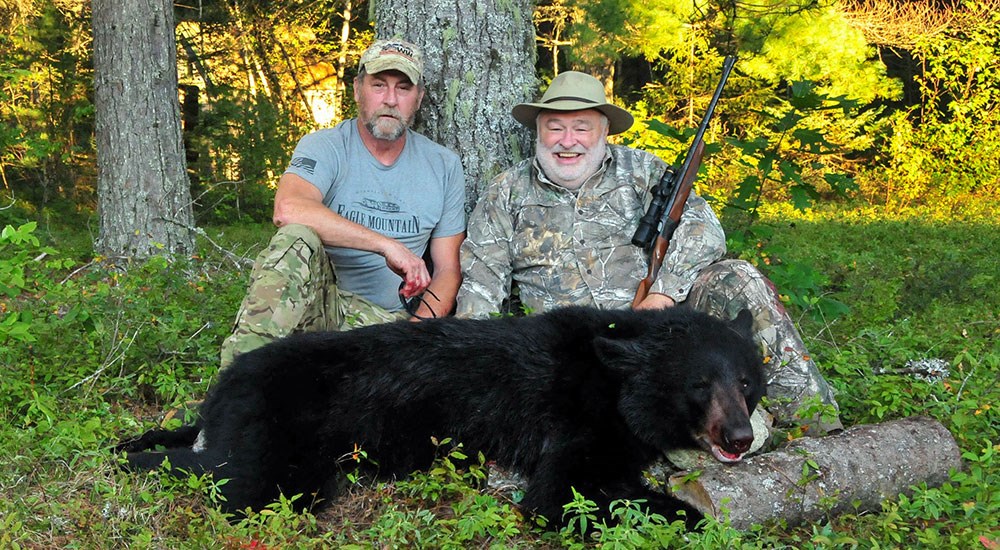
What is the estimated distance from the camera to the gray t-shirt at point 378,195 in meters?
5.32

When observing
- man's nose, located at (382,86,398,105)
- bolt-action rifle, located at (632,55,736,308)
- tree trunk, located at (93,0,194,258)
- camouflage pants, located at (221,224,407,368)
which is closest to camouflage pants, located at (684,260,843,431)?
bolt-action rifle, located at (632,55,736,308)

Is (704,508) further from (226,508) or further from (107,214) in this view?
(107,214)

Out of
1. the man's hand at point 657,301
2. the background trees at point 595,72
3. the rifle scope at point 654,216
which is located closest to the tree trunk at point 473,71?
the rifle scope at point 654,216

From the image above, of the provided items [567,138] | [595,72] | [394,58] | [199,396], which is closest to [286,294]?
[199,396]

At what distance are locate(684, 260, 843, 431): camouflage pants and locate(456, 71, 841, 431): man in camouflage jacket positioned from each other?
305 mm

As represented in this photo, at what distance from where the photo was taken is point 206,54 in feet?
59.1

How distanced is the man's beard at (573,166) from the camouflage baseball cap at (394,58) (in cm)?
91

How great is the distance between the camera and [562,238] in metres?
5.24

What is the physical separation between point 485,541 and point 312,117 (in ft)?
58.3

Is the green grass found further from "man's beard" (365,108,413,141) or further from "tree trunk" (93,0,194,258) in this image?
"tree trunk" (93,0,194,258)

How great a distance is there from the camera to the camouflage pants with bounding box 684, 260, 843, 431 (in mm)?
4477

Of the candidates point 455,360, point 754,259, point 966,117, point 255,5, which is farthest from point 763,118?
point 455,360

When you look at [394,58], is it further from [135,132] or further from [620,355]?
[135,132]

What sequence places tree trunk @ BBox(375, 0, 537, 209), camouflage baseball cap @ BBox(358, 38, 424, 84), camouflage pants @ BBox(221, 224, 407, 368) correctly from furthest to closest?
A: 1. tree trunk @ BBox(375, 0, 537, 209)
2. camouflage baseball cap @ BBox(358, 38, 424, 84)
3. camouflage pants @ BBox(221, 224, 407, 368)
